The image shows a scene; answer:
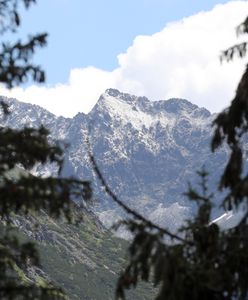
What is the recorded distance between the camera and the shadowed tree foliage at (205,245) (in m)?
14.0

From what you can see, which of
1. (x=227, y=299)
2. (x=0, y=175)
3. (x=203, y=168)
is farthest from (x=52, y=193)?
(x=227, y=299)

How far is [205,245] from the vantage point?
15172 mm

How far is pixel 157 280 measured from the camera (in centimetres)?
1444

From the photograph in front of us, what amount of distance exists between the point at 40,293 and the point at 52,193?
281 centimetres

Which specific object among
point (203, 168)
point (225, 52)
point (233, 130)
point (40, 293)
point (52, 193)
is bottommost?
point (40, 293)

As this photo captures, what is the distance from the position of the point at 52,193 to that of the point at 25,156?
2.76 meters

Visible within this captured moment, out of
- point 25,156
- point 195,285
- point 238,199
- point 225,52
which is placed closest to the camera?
point 195,285

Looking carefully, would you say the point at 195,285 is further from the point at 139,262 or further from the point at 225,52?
the point at 225,52

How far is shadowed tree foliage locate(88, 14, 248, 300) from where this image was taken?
1399 cm

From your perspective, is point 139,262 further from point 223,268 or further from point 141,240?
Answer: point 223,268

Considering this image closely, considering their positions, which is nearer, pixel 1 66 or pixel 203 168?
pixel 203 168

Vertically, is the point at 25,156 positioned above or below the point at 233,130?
below

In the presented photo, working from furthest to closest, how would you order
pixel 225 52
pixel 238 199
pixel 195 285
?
pixel 225 52, pixel 238 199, pixel 195 285

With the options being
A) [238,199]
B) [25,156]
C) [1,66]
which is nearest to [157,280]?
[238,199]
